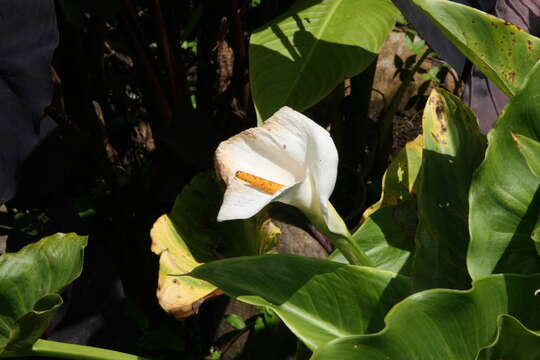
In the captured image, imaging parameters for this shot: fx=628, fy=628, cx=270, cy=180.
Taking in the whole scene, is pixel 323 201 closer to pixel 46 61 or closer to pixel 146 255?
pixel 46 61

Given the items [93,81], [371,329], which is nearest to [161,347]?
[93,81]

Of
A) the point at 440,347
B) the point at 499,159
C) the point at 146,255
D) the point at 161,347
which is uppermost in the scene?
the point at 499,159

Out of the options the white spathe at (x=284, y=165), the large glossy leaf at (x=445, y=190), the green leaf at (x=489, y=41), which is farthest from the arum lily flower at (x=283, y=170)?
the green leaf at (x=489, y=41)

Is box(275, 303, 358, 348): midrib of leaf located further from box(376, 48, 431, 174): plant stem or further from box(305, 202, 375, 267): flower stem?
box(376, 48, 431, 174): plant stem

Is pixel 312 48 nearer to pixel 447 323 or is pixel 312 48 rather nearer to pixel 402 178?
pixel 402 178

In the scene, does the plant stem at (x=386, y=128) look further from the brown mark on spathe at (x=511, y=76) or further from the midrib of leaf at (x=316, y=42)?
the brown mark on spathe at (x=511, y=76)

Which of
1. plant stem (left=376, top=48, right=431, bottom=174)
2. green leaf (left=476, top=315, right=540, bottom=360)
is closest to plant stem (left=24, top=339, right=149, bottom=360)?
green leaf (left=476, top=315, right=540, bottom=360)

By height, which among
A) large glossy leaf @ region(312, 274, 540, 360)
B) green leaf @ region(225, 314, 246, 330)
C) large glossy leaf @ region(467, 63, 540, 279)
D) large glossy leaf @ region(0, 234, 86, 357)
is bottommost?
green leaf @ region(225, 314, 246, 330)
